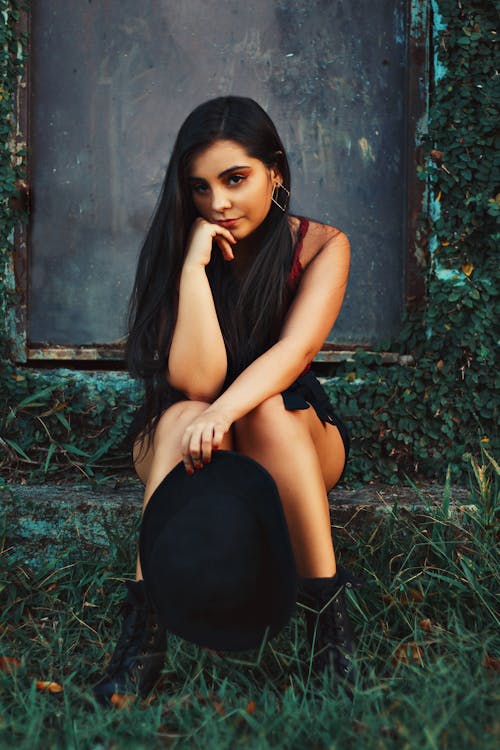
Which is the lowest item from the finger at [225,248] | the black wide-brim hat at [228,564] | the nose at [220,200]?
the black wide-brim hat at [228,564]

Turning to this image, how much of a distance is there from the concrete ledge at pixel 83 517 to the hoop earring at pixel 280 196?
1.10 meters

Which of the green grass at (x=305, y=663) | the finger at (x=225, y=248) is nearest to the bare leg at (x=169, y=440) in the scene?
the green grass at (x=305, y=663)

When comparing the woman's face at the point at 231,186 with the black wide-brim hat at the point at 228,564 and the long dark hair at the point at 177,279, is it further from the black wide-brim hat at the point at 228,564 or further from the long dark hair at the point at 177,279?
the black wide-brim hat at the point at 228,564

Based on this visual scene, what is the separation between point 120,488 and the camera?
335 centimetres

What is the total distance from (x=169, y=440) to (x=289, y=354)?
0.42 meters

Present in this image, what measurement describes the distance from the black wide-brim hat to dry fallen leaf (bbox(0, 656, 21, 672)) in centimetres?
45

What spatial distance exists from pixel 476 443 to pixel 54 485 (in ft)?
5.71

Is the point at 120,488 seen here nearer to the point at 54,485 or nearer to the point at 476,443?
the point at 54,485

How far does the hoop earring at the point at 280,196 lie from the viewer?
2623mm

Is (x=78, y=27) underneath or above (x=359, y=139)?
above

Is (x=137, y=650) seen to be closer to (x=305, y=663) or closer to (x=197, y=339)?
(x=305, y=663)

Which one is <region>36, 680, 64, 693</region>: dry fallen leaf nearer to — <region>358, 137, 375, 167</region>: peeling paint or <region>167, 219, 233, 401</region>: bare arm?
<region>167, 219, 233, 401</region>: bare arm

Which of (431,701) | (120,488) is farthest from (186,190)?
(431,701)

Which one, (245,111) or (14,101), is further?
(14,101)
